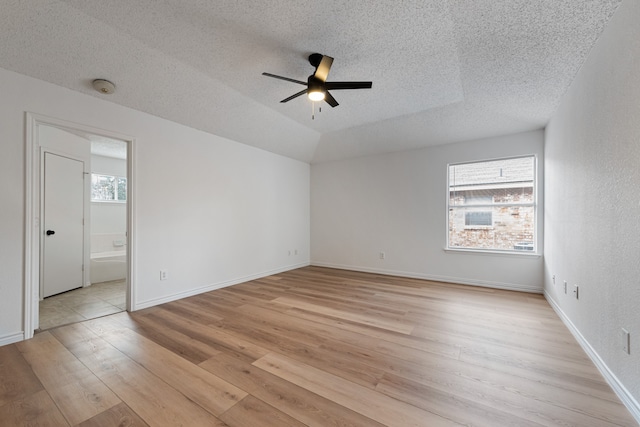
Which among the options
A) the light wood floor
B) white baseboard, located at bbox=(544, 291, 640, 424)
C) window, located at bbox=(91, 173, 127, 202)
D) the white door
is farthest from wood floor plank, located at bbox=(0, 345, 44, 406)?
window, located at bbox=(91, 173, 127, 202)

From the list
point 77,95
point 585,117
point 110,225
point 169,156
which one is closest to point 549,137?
point 585,117

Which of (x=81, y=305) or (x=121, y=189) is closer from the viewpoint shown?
(x=81, y=305)

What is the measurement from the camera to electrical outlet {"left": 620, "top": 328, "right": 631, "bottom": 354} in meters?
1.56

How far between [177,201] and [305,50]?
2606 millimetres

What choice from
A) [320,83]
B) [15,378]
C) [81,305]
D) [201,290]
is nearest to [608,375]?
[320,83]

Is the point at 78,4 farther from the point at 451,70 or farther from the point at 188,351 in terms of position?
the point at 451,70

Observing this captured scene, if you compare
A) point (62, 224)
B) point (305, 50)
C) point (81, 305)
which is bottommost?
point (81, 305)

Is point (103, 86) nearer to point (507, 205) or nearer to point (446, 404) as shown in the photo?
point (446, 404)

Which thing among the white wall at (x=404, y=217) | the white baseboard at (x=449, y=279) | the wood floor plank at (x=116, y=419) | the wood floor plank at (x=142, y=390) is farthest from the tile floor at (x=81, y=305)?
the white baseboard at (x=449, y=279)

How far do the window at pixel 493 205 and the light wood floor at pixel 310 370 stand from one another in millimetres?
1248

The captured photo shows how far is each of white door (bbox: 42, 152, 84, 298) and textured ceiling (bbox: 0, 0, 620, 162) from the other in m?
1.97

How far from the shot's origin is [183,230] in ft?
12.3

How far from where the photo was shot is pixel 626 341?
62.3 inches

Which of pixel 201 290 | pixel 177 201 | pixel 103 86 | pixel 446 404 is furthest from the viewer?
pixel 201 290
